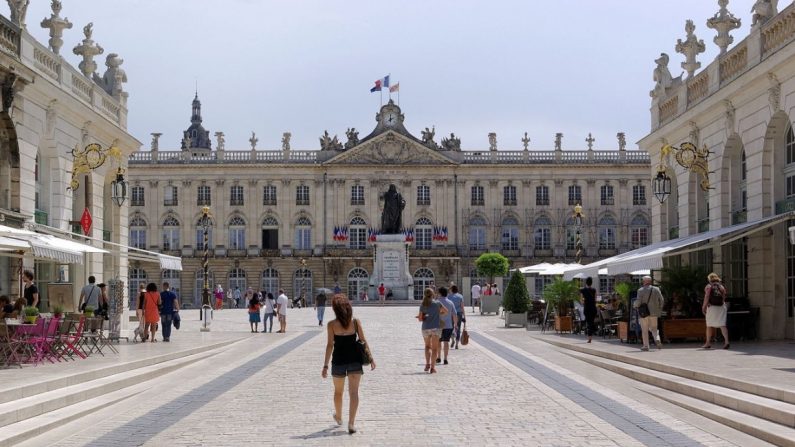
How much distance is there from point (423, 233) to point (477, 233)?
4230mm

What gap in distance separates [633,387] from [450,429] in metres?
5.10

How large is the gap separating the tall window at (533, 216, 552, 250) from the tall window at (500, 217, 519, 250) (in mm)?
1466

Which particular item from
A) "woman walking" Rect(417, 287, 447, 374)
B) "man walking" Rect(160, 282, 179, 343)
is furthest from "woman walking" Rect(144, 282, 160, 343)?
"woman walking" Rect(417, 287, 447, 374)

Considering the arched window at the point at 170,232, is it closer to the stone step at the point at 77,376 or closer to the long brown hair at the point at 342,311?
the stone step at the point at 77,376

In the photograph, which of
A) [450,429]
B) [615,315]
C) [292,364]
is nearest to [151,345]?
[292,364]

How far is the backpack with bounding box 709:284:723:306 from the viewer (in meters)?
19.9

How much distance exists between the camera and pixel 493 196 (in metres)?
84.4

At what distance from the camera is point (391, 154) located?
8438cm

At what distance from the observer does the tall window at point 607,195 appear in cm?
8394

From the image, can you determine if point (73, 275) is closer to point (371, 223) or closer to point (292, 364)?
point (292, 364)

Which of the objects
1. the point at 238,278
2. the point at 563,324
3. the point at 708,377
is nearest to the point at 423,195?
the point at 238,278

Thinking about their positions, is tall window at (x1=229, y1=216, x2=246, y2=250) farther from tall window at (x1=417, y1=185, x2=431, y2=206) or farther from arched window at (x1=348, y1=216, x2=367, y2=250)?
tall window at (x1=417, y1=185, x2=431, y2=206)

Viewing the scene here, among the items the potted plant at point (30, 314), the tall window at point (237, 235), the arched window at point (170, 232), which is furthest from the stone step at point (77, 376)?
the arched window at point (170, 232)

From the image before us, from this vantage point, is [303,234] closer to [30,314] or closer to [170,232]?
[170,232]
